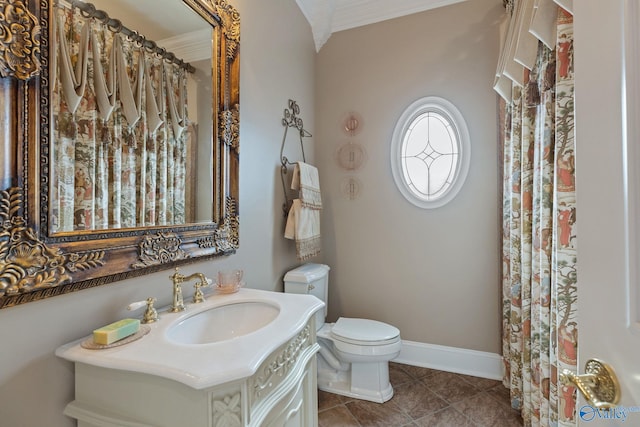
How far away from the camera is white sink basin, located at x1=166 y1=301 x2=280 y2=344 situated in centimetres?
112

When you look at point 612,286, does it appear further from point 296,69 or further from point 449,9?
point 449,9

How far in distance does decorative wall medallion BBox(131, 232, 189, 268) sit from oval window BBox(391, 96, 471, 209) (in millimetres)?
1759

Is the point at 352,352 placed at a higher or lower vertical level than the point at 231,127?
lower

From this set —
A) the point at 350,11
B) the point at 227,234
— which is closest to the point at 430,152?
the point at 350,11

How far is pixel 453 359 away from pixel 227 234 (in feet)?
6.44

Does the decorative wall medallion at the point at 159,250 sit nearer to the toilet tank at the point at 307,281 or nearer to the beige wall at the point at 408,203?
the toilet tank at the point at 307,281

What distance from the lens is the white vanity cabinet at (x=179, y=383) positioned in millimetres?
707

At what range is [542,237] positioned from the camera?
1.30 metres

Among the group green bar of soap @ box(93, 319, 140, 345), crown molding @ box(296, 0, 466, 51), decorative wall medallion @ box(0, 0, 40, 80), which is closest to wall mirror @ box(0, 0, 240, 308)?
decorative wall medallion @ box(0, 0, 40, 80)

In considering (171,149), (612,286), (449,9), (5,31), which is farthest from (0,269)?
(449,9)

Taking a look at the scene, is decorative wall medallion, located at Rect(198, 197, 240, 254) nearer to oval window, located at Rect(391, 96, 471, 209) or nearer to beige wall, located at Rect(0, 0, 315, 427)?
beige wall, located at Rect(0, 0, 315, 427)

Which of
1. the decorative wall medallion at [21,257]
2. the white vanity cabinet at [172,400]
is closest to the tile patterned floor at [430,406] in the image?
the white vanity cabinet at [172,400]

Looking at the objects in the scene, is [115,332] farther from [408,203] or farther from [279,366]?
[408,203]

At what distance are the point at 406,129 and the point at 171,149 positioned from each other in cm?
183
